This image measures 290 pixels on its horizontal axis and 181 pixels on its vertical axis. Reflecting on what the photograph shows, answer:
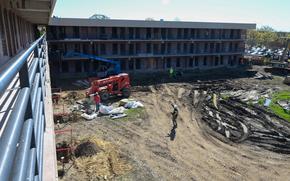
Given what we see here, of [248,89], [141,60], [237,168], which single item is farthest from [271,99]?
[141,60]

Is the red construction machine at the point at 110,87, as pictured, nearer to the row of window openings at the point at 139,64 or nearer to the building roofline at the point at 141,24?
the building roofline at the point at 141,24

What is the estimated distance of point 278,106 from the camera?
26.7 m

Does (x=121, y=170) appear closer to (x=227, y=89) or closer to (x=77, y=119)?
(x=77, y=119)

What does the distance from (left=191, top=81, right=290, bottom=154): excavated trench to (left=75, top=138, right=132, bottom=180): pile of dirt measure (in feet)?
26.1

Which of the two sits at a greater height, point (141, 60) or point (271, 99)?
point (141, 60)

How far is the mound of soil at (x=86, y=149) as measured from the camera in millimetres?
15297

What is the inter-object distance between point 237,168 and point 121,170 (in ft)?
21.5

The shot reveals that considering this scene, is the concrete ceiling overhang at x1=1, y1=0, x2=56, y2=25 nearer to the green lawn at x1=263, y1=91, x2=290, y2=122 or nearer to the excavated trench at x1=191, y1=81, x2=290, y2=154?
the excavated trench at x1=191, y1=81, x2=290, y2=154

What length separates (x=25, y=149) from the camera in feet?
5.19

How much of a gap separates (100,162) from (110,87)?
40.3 ft

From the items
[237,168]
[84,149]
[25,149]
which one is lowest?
[237,168]

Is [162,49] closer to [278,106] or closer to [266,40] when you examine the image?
[278,106]

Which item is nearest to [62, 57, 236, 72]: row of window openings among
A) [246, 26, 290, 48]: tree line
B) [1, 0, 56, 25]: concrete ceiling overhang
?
[1, 0, 56, 25]: concrete ceiling overhang

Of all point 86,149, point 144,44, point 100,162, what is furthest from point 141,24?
point 100,162
